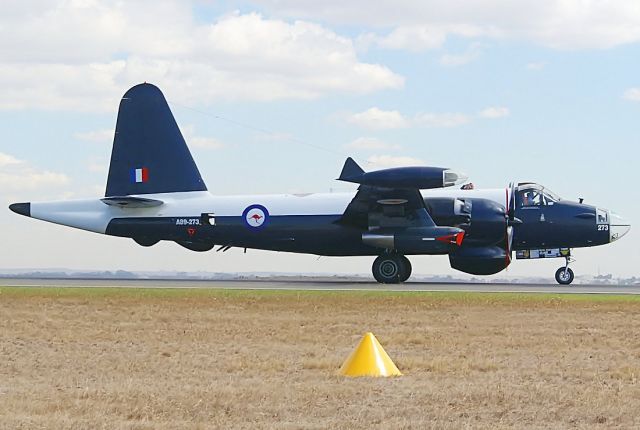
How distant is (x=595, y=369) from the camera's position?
1508 centimetres

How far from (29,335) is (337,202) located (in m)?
18.9

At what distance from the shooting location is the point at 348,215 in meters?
36.4

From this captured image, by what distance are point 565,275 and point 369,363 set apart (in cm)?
2559

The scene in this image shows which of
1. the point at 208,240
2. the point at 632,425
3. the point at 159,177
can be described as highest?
the point at 159,177

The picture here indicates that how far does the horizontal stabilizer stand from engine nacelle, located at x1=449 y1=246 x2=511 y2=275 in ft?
38.0

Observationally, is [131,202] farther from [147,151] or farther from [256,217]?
[256,217]

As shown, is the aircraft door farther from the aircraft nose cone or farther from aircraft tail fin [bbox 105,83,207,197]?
aircraft tail fin [bbox 105,83,207,197]

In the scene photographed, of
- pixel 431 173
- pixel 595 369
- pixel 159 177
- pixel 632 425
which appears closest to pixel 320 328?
pixel 595 369

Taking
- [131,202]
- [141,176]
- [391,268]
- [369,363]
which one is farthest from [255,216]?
[369,363]

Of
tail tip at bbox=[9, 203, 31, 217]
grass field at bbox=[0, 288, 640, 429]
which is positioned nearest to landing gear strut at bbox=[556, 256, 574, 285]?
grass field at bbox=[0, 288, 640, 429]

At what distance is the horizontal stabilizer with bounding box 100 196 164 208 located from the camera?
38531mm

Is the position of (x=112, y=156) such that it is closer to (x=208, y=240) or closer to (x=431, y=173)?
(x=208, y=240)

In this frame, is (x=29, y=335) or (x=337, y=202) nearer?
(x=29, y=335)

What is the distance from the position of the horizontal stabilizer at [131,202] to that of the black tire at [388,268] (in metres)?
8.82
